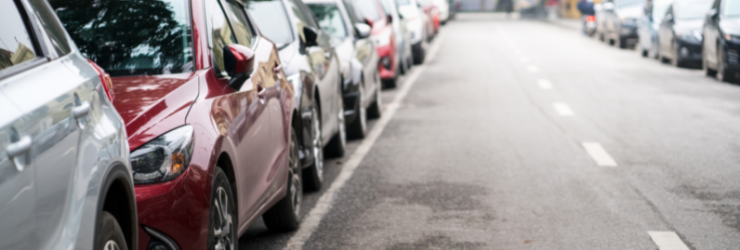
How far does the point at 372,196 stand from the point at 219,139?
298 centimetres

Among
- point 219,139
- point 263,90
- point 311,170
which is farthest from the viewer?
point 311,170

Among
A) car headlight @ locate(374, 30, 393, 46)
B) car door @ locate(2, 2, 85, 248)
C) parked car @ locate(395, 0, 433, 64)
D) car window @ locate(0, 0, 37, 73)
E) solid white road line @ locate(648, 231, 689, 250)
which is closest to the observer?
car door @ locate(2, 2, 85, 248)

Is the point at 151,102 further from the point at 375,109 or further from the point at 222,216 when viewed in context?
the point at 375,109

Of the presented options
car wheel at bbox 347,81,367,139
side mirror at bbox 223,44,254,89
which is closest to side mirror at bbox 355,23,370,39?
car wheel at bbox 347,81,367,139

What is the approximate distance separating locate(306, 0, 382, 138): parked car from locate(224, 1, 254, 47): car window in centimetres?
307

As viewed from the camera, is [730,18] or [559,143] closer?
[559,143]

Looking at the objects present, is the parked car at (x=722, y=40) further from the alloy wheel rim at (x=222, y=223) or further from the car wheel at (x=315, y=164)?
the alloy wheel rim at (x=222, y=223)

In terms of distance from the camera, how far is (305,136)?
6625mm

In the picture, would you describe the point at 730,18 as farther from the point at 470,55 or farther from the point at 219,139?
the point at 219,139

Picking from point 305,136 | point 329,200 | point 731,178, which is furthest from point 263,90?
point 731,178

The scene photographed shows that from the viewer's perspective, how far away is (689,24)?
19109mm

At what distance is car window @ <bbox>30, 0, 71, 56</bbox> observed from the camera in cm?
310

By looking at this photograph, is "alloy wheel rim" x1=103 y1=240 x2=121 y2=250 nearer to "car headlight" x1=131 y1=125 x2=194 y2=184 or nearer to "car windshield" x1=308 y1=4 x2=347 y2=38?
"car headlight" x1=131 y1=125 x2=194 y2=184

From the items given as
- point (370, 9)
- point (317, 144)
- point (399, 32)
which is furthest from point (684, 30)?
point (317, 144)
